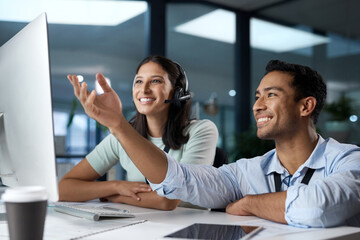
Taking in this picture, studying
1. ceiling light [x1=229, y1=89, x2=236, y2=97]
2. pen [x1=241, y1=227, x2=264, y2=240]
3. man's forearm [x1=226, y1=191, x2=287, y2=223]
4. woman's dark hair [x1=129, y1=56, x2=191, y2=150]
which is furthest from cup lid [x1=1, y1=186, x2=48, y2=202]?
ceiling light [x1=229, y1=89, x2=236, y2=97]

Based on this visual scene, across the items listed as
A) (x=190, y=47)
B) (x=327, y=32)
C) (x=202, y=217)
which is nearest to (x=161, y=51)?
(x=190, y=47)

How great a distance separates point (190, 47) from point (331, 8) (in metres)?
2.05

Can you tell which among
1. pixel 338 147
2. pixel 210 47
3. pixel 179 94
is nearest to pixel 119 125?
pixel 338 147

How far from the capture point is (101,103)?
3.84ft

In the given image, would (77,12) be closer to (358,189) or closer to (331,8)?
(331,8)

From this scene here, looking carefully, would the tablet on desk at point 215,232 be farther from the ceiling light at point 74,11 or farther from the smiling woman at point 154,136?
the ceiling light at point 74,11

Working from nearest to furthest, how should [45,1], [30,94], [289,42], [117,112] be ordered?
[30,94], [117,112], [45,1], [289,42]

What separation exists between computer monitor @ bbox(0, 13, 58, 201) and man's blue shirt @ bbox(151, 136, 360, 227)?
1.68 feet

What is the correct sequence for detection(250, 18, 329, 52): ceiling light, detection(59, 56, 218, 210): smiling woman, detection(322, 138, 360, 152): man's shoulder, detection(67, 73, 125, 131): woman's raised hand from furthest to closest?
detection(250, 18, 329, 52): ceiling light → detection(59, 56, 218, 210): smiling woman → detection(322, 138, 360, 152): man's shoulder → detection(67, 73, 125, 131): woman's raised hand

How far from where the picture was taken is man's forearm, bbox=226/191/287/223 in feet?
4.08

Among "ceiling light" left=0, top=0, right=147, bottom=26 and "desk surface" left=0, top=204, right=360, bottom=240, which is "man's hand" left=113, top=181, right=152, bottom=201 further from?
"ceiling light" left=0, top=0, right=147, bottom=26

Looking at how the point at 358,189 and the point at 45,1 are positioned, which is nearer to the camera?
the point at 358,189

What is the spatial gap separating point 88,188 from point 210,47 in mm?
4656

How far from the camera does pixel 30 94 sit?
0.99 meters
